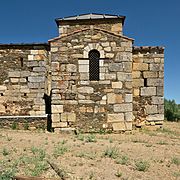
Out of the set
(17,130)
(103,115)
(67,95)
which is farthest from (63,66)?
(17,130)

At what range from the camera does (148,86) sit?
10.1 metres

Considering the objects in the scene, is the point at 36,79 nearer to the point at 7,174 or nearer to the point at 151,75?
the point at 151,75

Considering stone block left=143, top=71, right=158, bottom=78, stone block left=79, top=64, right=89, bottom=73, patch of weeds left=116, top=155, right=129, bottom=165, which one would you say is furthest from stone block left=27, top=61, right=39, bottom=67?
patch of weeds left=116, top=155, right=129, bottom=165

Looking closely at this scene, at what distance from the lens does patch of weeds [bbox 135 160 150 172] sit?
4.90 meters

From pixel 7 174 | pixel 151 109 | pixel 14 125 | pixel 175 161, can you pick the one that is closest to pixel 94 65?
pixel 151 109

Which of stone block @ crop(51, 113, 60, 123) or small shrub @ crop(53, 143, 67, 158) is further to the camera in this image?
stone block @ crop(51, 113, 60, 123)

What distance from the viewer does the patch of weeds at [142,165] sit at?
4898 millimetres

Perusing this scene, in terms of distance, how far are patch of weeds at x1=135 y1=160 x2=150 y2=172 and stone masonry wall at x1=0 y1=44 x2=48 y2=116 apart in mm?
6222

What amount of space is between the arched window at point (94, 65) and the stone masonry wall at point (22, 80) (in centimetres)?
233

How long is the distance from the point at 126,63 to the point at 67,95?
2767mm

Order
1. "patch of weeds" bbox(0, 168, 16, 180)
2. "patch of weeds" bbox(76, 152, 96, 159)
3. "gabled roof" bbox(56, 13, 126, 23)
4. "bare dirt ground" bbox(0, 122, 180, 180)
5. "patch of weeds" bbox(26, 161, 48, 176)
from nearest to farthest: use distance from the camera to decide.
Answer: "patch of weeds" bbox(0, 168, 16, 180) → "patch of weeds" bbox(26, 161, 48, 176) → "bare dirt ground" bbox(0, 122, 180, 180) → "patch of weeds" bbox(76, 152, 96, 159) → "gabled roof" bbox(56, 13, 126, 23)

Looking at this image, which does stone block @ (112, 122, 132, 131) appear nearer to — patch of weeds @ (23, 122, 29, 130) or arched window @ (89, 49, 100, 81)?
arched window @ (89, 49, 100, 81)

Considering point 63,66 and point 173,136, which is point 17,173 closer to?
point 63,66

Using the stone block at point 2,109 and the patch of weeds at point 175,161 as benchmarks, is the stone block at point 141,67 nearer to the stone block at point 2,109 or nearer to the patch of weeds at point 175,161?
the patch of weeds at point 175,161
